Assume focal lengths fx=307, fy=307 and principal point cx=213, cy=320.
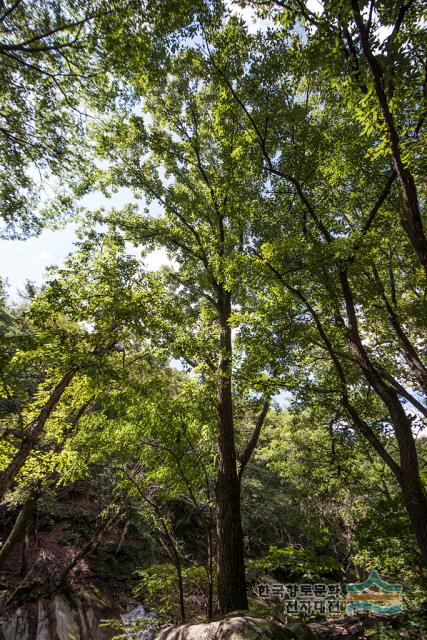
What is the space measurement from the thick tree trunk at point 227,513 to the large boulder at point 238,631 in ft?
3.74

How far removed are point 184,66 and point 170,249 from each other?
465 centimetres

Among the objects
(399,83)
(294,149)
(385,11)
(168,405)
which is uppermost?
(294,149)

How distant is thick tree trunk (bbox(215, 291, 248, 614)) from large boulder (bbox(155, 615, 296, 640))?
114 centimetres

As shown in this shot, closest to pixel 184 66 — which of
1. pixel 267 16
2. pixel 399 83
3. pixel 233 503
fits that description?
pixel 267 16

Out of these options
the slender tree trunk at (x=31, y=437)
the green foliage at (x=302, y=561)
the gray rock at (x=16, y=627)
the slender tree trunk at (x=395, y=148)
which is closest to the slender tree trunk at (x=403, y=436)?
the green foliage at (x=302, y=561)

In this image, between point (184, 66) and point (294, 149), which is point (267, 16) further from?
point (184, 66)

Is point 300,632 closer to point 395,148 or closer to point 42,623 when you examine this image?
point 395,148

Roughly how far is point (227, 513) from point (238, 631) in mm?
2186

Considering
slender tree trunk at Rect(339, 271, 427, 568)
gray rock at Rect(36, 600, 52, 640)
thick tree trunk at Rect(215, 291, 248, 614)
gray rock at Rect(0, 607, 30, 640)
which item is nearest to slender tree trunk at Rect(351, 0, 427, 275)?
slender tree trunk at Rect(339, 271, 427, 568)

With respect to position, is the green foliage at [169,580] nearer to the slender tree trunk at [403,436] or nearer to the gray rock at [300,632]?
the gray rock at [300,632]

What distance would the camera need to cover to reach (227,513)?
584 centimetres

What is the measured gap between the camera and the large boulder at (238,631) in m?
3.58

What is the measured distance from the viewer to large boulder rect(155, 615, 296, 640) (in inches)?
141

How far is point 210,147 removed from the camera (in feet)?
30.1
